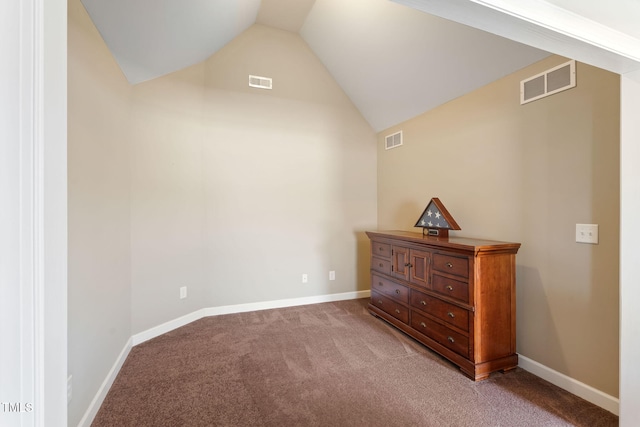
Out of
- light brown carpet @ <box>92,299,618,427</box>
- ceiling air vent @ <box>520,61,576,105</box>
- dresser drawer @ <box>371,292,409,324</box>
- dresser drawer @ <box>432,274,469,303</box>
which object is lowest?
light brown carpet @ <box>92,299,618,427</box>

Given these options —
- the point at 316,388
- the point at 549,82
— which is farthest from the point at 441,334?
the point at 549,82

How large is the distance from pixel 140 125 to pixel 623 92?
3.50 meters

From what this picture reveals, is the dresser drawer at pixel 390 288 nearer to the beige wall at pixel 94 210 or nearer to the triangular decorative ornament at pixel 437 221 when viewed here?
the triangular decorative ornament at pixel 437 221

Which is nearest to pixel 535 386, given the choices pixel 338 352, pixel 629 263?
pixel 629 263

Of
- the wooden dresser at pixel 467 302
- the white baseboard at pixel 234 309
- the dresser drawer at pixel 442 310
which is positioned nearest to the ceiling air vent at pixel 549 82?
the wooden dresser at pixel 467 302

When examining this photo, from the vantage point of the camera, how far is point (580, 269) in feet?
5.93

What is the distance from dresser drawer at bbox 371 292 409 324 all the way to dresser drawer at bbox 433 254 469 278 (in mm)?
642

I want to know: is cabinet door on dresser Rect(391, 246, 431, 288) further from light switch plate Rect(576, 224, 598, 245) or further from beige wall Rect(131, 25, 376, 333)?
beige wall Rect(131, 25, 376, 333)

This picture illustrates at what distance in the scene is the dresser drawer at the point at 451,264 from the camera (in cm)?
205

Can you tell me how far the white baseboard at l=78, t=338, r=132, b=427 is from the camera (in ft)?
5.10

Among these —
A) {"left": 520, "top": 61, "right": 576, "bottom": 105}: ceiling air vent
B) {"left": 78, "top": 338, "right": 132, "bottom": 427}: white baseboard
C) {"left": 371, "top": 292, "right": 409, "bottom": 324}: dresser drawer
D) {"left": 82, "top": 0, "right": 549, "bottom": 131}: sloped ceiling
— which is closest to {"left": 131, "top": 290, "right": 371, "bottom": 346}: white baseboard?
{"left": 78, "top": 338, "right": 132, "bottom": 427}: white baseboard

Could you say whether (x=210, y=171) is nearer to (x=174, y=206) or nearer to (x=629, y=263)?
(x=174, y=206)
